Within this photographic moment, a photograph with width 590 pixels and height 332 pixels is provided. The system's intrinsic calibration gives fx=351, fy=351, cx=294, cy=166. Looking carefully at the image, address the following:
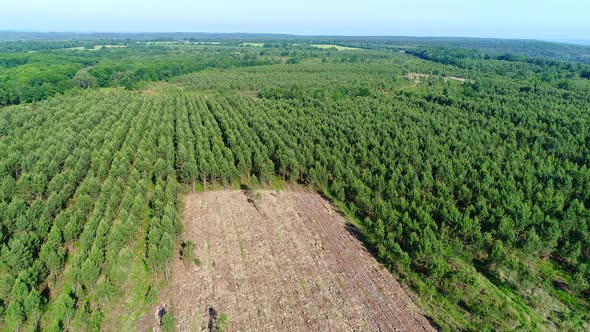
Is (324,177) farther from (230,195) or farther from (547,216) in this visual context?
(547,216)

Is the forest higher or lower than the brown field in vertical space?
higher

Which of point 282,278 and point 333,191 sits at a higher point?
point 333,191

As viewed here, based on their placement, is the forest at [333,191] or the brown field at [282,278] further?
the forest at [333,191]

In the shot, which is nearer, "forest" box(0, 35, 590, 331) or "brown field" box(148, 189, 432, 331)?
"brown field" box(148, 189, 432, 331)

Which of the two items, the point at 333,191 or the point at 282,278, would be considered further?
the point at 333,191
